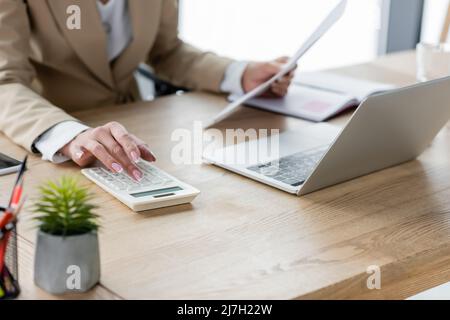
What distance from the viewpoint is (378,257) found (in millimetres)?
1112

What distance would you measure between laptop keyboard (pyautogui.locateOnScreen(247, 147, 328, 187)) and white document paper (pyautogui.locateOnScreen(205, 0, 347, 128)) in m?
0.25

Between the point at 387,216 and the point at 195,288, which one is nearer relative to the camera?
the point at 195,288

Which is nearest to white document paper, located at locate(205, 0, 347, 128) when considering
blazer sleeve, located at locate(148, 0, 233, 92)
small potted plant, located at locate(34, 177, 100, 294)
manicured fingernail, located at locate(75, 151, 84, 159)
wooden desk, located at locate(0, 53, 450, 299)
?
blazer sleeve, located at locate(148, 0, 233, 92)

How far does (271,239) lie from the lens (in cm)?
115

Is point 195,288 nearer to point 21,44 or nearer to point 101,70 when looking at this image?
point 21,44

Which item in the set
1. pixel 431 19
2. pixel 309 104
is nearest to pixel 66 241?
pixel 309 104

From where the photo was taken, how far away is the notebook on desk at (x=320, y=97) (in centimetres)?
184

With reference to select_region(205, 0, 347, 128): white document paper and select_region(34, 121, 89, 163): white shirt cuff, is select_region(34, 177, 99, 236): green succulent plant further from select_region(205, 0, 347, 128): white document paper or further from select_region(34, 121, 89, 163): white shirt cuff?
select_region(205, 0, 347, 128): white document paper

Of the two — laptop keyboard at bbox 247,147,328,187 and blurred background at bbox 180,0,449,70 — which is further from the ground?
blurred background at bbox 180,0,449,70

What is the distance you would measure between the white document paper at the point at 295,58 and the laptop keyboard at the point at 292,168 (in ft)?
0.81

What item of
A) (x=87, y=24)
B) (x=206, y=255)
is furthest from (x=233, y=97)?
(x=206, y=255)

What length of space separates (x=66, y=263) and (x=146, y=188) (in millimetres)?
365

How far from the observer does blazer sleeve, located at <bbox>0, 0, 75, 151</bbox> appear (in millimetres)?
1546

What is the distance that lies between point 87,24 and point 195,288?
1.05 m
